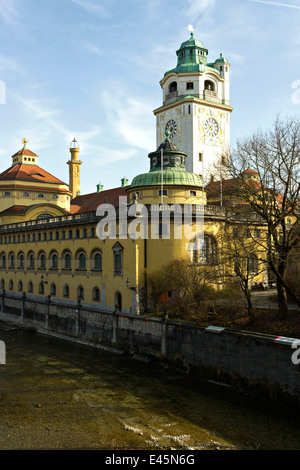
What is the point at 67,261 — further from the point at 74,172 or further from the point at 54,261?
the point at 74,172

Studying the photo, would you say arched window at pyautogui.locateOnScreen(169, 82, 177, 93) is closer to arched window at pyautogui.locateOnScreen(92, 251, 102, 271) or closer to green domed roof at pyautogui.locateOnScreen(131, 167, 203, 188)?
green domed roof at pyautogui.locateOnScreen(131, 167, 203, 188)

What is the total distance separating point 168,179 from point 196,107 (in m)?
28.1

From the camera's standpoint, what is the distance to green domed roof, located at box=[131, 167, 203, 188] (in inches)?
1601

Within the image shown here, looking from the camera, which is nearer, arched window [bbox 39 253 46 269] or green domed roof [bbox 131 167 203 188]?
green domed roof [bbox 131 167 203 188]

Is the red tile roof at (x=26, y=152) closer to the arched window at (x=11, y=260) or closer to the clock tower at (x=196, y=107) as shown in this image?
the arched window at (x=11, y=260)

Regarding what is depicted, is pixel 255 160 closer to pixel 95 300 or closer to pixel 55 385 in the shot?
pixel 55 385

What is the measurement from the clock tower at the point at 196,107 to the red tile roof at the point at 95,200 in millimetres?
12440

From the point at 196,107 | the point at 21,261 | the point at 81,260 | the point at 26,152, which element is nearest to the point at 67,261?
the point at 81,260

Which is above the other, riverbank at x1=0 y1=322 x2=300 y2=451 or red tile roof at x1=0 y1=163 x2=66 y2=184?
red tile roof at x1=0 y1=163 x2=66 y2=184

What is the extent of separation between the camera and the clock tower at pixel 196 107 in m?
64.8

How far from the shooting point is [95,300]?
1698 inches

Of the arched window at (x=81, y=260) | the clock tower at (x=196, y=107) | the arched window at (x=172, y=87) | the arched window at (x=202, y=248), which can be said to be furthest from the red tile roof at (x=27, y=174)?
the arched window at (x=202, y=248)

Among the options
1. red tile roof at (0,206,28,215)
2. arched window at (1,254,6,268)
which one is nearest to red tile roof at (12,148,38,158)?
red tile roof at (0,206,28,215)
